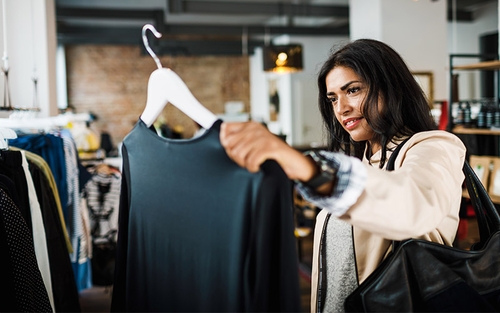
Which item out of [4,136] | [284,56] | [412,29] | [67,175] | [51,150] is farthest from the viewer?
[284,56]

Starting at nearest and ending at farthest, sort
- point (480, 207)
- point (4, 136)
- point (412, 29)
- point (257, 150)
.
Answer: point (257, 150) < point (480, 207) < point (4, 136) < point (412, 29)

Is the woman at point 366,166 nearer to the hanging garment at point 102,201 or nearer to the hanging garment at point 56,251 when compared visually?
the hanging garment at point 56,251

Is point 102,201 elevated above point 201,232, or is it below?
below

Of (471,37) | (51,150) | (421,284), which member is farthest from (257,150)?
(471,37)

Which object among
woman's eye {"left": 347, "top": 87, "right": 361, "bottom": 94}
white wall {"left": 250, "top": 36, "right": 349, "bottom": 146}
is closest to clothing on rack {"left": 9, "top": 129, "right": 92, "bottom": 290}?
woman's eye {"left": 347, "top": 87, "right": 361, "bottom": 94}

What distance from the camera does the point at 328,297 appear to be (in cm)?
125

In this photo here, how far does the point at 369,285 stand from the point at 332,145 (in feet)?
2.35

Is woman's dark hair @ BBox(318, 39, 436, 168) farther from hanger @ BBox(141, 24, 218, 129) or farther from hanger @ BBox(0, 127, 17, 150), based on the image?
hanger @ BBox(0, 127, 17, 150)

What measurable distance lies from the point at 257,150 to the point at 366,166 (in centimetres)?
22

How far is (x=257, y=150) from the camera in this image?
31.9 inches

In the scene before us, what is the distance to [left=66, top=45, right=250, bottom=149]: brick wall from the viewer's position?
35.4 feet

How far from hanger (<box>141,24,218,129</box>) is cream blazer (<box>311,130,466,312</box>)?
32 cm

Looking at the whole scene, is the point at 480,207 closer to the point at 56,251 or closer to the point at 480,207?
the point at 480,207

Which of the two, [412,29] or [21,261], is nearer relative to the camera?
[21,261]
